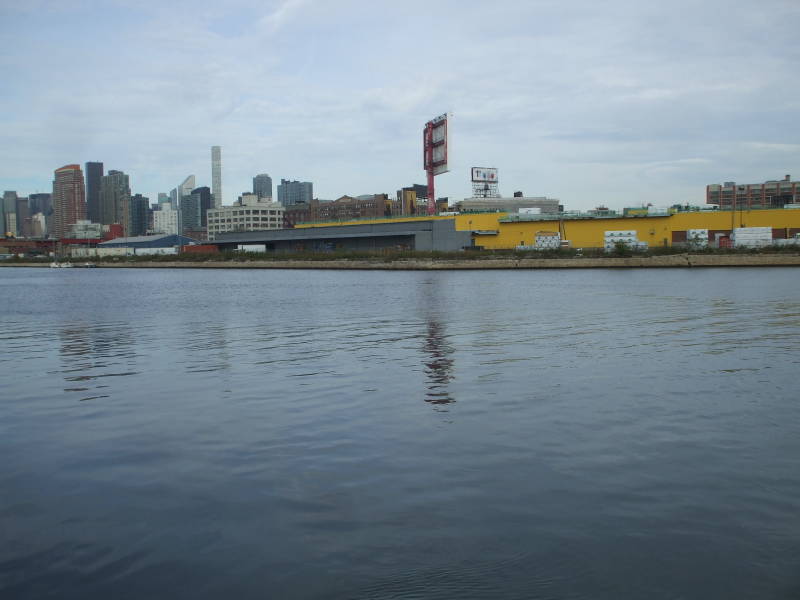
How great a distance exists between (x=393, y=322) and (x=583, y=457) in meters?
18.4

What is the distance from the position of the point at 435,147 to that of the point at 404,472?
99.3m

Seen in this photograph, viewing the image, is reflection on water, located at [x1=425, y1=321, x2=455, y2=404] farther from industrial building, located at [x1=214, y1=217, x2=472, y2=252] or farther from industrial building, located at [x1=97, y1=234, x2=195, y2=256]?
industrial building, located at [x1=97, y1=234, x2=195, y2=256]

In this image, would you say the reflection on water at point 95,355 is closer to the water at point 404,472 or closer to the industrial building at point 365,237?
the water at point 404,472

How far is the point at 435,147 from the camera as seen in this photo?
105 m

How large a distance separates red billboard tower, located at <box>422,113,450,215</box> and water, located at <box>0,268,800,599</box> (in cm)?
8550

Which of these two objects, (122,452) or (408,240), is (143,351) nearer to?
(122,452)

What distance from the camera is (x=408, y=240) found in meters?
112

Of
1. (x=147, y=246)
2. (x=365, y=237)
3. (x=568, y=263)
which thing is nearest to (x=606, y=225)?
(x=568, y=263)

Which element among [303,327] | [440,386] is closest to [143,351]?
→ [303,327]

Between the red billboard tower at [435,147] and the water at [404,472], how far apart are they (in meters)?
85.5

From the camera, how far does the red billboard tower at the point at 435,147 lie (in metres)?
102

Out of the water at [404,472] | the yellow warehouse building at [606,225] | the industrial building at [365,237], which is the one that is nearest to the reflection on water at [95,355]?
the water at [404,472]

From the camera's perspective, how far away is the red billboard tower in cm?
10188

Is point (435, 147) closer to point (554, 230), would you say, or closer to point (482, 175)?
point (554, 230)
